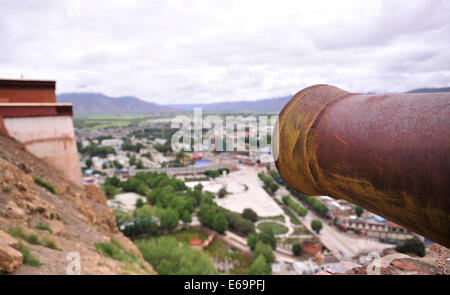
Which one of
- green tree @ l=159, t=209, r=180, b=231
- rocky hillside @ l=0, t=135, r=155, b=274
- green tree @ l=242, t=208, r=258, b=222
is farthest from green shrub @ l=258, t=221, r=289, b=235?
rocky hillside @ l=0, t=135, r=155, b=274

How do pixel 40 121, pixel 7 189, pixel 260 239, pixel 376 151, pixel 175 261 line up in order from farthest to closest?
pixel 260 239, pixel 175 261, pixel 40 121, pixel 7 189, pixel 376 151

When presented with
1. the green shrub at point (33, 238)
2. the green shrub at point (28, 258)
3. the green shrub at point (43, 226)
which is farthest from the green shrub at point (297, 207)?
the green shrub at point (28, 258)

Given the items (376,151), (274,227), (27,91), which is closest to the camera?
(376,151)

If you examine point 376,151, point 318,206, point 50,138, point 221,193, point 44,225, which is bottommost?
point 318,206

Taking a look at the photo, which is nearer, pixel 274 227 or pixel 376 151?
pixel 376 151

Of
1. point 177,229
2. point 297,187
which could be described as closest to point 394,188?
point 297,187

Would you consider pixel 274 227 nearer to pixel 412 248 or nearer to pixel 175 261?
pixel 412 248

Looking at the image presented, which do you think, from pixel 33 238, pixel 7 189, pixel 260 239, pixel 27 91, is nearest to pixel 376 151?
pixel 33 238
